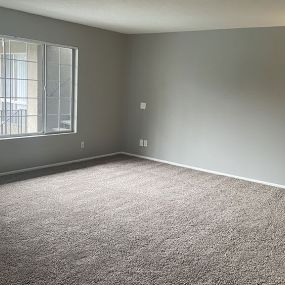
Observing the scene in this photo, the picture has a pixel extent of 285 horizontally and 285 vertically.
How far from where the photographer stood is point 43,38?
5301 millimetres

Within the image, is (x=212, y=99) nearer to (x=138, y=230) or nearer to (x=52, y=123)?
(x=52, y=123)

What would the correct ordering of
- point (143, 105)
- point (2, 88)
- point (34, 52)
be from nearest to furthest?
1. point (2, 88)
2. point (34, 52)
3. point (143, 105)

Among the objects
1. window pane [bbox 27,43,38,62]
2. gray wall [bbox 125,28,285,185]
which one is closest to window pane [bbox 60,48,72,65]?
window pane [bbox 27,43,38,62]

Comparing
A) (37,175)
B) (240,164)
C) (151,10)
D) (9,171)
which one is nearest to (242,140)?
(240,164)

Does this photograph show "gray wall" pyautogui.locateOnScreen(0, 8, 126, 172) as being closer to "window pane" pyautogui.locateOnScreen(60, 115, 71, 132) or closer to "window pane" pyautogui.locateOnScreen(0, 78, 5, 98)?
"window pane" pyautogui.locateOnScreen(60, 115, 71, 132)

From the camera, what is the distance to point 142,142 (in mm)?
6781

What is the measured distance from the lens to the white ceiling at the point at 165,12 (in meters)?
3.94

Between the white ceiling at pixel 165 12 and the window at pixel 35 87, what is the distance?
639 millimetres

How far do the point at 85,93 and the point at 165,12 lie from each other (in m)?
2.23

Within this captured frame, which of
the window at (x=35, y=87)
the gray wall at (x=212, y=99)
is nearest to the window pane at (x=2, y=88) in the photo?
the window at (x=35, y=87)

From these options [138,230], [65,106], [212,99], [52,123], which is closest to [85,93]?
[65,106]

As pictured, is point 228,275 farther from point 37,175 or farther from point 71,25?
point 71,25

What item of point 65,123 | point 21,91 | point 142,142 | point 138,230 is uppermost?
point 21,91

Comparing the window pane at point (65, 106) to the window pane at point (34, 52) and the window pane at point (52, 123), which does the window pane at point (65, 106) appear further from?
the window pane at point (34, 52)
